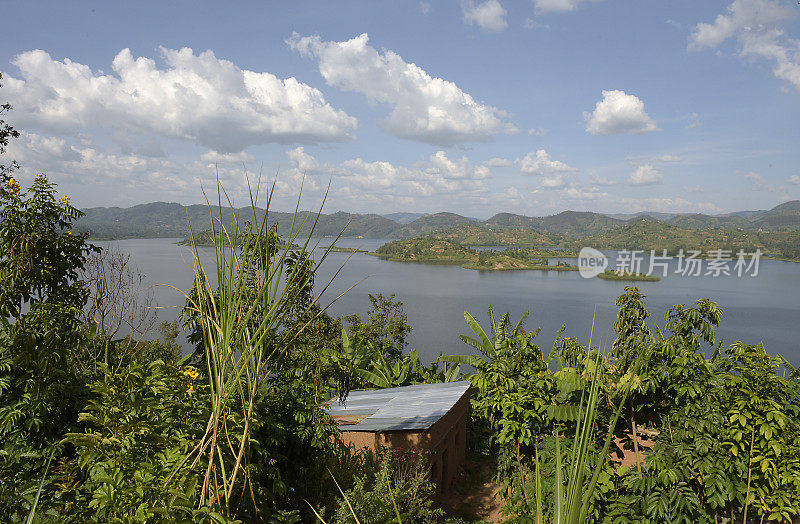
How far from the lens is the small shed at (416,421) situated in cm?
638

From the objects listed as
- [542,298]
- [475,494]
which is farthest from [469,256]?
[475,494]

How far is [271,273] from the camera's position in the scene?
1580mm

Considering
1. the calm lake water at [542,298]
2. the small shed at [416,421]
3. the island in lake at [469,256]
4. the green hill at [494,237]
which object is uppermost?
the green hill at [494,237]

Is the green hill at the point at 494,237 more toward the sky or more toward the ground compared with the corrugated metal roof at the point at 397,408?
more toward the sky

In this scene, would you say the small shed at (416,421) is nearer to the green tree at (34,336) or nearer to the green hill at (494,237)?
the green tree at (34,336)

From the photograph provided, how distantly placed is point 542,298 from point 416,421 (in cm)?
4446

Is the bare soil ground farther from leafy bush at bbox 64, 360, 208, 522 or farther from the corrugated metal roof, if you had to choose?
leafy bush at bbox 64, 360, 208, 522

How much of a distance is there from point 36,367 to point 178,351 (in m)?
13.5

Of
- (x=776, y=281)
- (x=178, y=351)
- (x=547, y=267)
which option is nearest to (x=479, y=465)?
(x=178, y=351)

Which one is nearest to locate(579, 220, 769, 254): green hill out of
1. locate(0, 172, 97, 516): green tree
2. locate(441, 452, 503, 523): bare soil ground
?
locate(441, 452, 503, 523): bare soil ground

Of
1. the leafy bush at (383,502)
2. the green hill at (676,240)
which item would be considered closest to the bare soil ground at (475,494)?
the leafy bush at (383,502)

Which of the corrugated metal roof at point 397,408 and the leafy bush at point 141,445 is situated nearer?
the leafy bush at point 141,445

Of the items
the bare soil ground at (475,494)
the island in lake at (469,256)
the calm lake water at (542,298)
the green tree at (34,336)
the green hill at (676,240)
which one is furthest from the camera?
the green hill at (676,240)

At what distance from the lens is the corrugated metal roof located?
645cm
